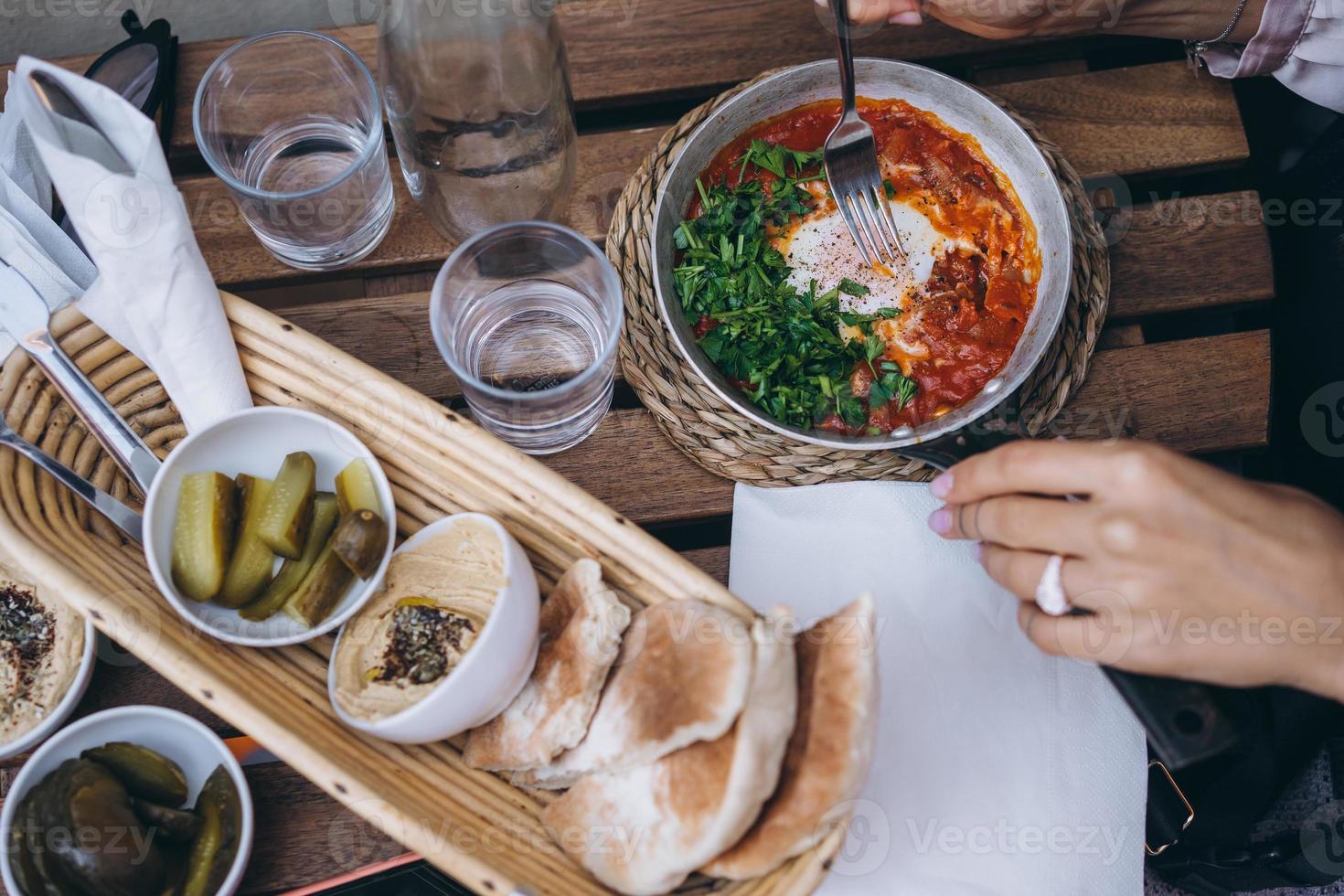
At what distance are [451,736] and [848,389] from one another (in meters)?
0.70

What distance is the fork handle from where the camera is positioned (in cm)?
132

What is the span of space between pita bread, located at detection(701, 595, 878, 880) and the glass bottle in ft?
2.58

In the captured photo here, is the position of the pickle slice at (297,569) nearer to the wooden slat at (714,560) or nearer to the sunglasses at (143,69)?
the wooden slat at (714,560)

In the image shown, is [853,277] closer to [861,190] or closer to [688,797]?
[861,190]

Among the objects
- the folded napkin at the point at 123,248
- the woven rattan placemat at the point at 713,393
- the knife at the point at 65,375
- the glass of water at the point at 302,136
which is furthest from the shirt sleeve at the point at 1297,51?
the knife at the point at 65,375

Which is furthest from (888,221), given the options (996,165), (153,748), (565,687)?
(153,748)

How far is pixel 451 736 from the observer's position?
1246mm

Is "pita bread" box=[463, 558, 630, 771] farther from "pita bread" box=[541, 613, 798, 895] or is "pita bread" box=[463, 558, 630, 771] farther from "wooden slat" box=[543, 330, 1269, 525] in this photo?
"wooden slat" box=[543, 330, 1269, 525]

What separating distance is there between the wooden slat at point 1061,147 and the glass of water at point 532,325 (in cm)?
15

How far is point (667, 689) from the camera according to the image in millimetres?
1095

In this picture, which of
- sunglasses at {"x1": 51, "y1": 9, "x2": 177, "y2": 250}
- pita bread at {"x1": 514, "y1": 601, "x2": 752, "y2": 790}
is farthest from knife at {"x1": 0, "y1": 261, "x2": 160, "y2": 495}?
pita bread at {"x1": 514, "y1": 601, "x2": 752, "y2": 790}

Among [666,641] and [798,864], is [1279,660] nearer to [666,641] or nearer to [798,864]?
→ [798,864]

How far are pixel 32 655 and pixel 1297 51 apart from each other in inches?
78.5

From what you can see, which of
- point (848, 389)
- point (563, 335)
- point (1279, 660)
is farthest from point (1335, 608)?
point (563, 335)
